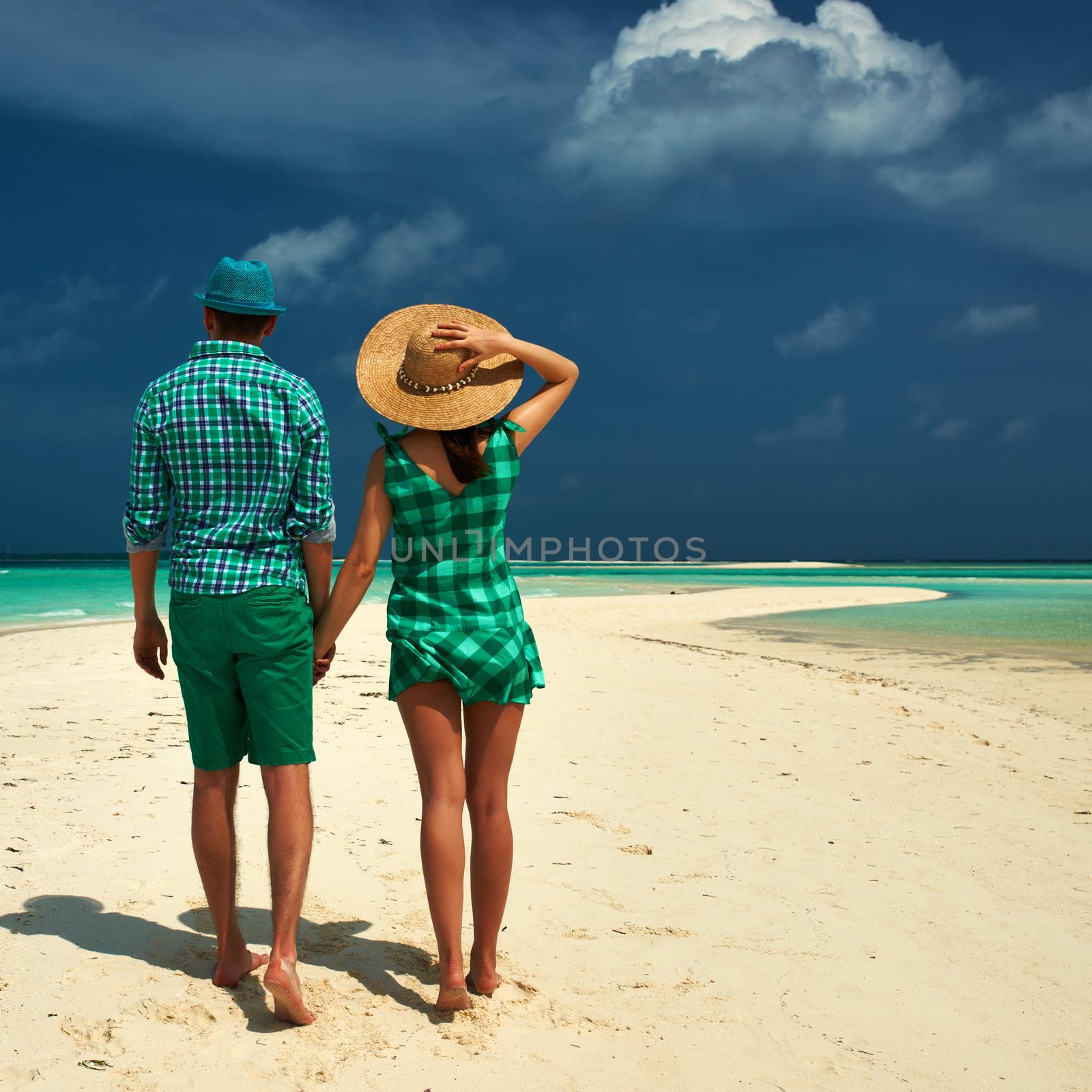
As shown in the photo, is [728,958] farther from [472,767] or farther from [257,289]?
[257,289]

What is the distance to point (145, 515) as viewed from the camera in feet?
9.12

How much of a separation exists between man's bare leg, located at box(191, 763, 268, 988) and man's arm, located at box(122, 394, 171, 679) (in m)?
0.36

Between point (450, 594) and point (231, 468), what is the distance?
71 cm

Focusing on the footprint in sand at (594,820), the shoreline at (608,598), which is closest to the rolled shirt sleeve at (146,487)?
the footprint in sand at (594,820)

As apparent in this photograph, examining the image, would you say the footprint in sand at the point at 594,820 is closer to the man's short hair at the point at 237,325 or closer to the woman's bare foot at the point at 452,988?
the woman's bare foot at the point at 452,988

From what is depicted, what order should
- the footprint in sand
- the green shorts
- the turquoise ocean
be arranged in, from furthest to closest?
the turquoise ocean
the footprint in sand
the green shorts

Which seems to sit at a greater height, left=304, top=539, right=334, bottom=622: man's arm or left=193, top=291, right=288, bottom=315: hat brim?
left=193, top=291, right=288, bottom=315: hat brim

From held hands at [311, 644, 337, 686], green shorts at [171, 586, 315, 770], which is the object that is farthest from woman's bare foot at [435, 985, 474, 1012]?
held hands at [311, 644, 337, 686]

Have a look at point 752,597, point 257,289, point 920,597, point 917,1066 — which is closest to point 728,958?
point 917,1066

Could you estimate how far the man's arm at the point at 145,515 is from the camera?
2.75 metres

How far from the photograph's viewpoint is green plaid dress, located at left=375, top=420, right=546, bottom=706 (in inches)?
107

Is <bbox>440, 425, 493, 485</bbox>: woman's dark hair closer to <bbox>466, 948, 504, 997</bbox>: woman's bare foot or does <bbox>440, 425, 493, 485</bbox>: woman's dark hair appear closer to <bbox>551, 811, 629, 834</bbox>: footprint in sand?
<bbox>466, 948, 504, 997</bbox>: woman's bare foot

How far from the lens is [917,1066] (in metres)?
2.50

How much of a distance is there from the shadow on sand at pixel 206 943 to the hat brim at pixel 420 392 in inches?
67.4
